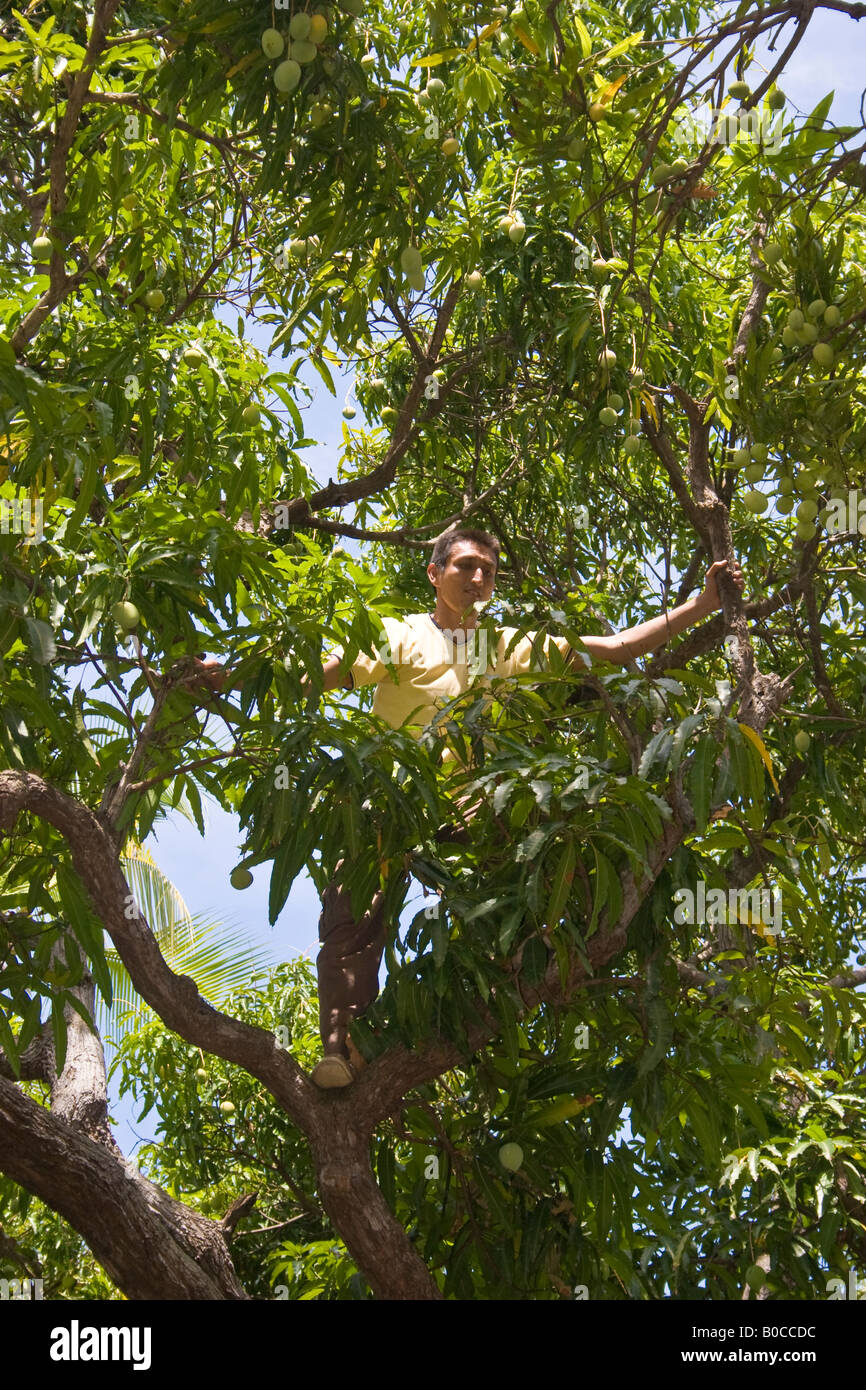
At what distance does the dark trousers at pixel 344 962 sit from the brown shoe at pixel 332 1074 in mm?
104

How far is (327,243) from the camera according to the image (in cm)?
296

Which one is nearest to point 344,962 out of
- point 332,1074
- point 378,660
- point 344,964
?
point 344,964

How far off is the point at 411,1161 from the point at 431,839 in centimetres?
77

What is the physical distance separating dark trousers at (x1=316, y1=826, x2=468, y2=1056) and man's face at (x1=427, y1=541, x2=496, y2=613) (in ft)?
2.43

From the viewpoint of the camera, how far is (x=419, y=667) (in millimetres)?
3244

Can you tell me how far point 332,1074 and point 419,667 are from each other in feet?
2.98

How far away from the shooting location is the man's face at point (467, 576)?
3.39 metres

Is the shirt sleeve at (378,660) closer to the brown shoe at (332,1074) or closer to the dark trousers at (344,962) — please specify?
the dark trousers at (344,962)

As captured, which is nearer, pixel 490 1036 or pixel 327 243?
pixel 490 1036

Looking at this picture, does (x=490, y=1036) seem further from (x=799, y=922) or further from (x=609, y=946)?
(x=799, y=922)

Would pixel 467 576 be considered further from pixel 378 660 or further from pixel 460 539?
pixel 378 660

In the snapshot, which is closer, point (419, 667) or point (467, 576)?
point (419, 667)
